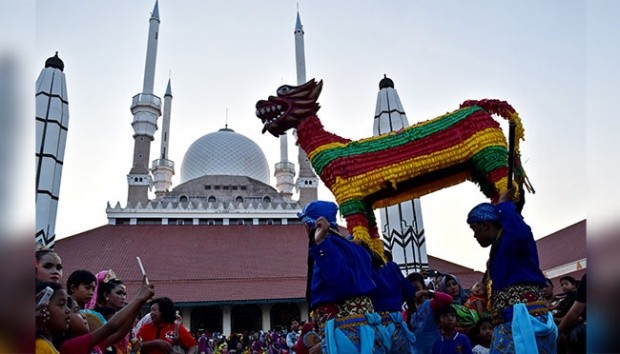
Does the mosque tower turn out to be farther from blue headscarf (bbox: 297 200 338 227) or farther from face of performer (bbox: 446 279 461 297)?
blue headscarf (bbox: 297 200 338 227)

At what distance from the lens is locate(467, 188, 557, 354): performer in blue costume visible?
2729mm

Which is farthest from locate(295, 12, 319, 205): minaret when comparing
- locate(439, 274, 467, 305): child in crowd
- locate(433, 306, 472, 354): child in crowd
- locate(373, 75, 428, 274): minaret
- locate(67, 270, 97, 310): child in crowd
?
locate(67, 270, 97, 310): child in crowd

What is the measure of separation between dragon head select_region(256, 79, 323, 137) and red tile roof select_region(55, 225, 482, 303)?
14.9 meters

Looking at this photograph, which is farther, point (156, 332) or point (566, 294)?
point (566, 294)

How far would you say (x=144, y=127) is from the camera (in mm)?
29500

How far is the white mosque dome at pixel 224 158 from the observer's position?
110 feet

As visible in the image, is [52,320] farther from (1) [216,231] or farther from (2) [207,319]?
(1) [216,231]

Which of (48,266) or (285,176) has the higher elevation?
(285,176)

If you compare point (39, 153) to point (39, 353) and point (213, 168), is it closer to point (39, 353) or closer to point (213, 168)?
point (39, 353)

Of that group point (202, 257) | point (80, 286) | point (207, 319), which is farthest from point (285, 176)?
point (80, 286)

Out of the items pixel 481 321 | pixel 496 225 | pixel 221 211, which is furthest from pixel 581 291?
pixel 221 211

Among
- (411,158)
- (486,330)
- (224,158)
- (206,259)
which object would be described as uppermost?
(224,158)

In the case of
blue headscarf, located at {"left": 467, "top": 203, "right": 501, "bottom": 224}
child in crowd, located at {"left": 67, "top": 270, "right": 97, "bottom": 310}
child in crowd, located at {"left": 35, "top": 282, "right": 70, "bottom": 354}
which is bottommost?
child in crowd, located at {"left": 35, "top": 282, "right": 70, "bottom": 354}

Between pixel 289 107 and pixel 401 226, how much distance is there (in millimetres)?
9594
